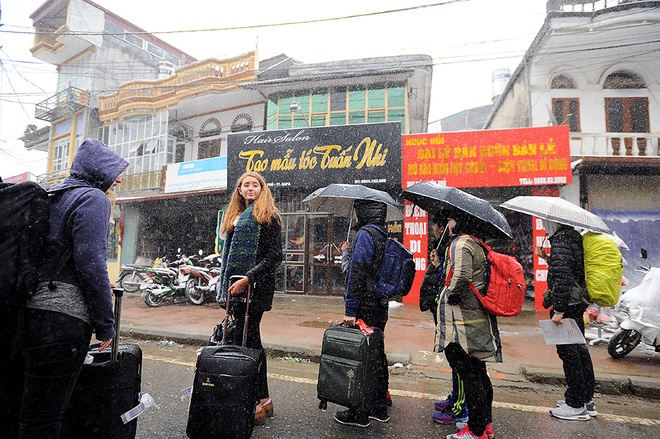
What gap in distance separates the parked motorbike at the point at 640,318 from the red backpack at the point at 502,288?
Answer: 3174 mm

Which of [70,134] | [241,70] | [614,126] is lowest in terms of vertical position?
[614,126]

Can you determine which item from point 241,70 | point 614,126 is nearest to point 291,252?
point 241,70

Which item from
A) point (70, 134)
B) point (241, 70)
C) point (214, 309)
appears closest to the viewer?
point (214, 309)

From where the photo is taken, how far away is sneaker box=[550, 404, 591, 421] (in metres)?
3.07

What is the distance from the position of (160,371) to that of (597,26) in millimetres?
13589

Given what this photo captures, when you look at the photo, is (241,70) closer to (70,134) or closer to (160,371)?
(70,134)

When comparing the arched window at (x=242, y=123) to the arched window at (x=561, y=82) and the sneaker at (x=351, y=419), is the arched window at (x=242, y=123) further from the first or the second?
the sneaker at (x=351, y=419)

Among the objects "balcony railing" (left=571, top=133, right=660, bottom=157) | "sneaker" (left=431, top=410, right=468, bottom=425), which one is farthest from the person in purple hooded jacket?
"balcony railing" (left=571, top=133, right=660, bottom=157)

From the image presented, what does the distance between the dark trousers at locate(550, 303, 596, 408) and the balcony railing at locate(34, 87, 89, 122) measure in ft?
67.5

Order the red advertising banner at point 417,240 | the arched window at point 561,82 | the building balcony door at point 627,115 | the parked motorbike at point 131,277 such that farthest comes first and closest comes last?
the arched window at point 561,82
the building balcony door at point 627,115
the parked motorbike at point 131,277
the red advertising banner at point 417,240

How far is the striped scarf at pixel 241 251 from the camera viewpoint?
2.80m

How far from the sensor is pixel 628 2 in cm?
1113

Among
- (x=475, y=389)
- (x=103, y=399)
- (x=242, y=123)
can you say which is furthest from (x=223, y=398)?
(x=242, y=123)

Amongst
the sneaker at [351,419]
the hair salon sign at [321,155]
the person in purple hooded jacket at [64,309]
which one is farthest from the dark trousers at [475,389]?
the hair salon sign at [321,155]
